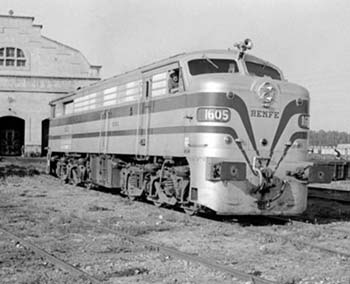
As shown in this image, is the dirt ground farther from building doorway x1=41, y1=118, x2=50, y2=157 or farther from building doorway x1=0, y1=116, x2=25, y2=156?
building doorway x1=0, y1=116, x2=25, y2=156

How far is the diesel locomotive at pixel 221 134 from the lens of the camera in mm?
10367

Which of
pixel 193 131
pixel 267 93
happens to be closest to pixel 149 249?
pixel 193 131

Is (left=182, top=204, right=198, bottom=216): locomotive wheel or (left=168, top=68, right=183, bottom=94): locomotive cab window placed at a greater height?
(left=168, top=68, right=183, bottom=94): locomotive cab window

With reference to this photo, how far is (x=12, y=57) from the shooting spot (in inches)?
1843

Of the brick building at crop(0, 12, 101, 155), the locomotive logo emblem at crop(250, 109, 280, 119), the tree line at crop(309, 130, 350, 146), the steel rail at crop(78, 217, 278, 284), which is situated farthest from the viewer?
the tree line at crop(309, 130, 350, 146)

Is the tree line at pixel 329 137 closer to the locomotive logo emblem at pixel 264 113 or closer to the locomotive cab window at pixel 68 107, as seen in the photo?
the locomotive cab window at pixel 68 107

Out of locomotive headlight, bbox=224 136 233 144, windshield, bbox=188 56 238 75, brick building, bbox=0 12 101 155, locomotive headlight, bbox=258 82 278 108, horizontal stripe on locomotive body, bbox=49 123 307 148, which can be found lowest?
locomotive headlight, bbox=224 136 233 144

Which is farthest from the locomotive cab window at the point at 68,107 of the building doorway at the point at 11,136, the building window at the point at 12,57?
the building window at the point at 12,57

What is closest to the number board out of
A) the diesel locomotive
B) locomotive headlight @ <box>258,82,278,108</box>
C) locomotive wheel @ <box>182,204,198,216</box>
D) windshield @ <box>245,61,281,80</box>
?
the diesel locomotive

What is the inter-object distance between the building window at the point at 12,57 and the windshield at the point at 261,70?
126ft

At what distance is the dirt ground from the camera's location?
667cm

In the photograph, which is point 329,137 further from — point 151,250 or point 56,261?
point 56,261

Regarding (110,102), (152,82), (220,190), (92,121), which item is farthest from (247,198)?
(92,121)

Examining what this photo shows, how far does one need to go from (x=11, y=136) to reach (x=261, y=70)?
3986cm
